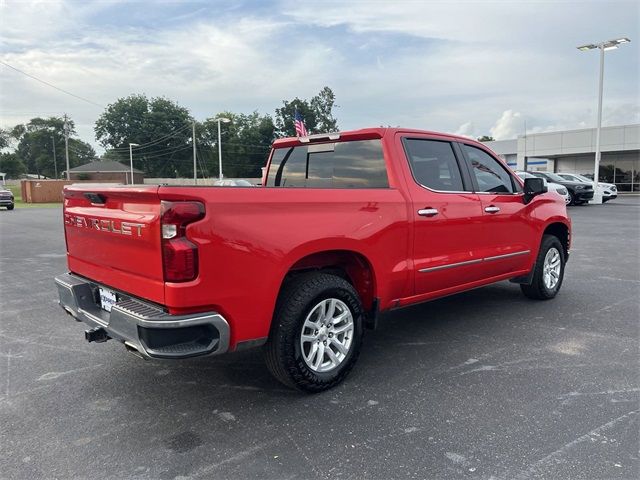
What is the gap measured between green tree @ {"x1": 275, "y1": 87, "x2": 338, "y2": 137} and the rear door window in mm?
80979

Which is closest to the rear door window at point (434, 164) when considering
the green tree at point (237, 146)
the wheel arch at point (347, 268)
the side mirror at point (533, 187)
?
the wheel arch at point (347, 268)

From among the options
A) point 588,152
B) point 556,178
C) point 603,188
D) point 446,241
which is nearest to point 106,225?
point 446,241

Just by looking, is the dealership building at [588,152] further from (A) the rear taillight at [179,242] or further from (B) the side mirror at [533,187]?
(A) the rear taillight at [179,242]

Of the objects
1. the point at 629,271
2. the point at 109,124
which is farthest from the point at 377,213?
the point at 109,124

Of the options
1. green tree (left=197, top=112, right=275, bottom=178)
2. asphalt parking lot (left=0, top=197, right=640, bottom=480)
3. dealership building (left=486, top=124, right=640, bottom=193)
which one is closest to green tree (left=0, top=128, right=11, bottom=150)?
green tree (left=197, top=112, right=275, bottom=178)

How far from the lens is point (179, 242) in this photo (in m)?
2.83

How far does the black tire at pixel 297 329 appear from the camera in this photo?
331cm

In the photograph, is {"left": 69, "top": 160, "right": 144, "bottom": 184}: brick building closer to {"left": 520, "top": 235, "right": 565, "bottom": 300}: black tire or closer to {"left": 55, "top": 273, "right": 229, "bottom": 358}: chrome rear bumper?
{"left": 520, "top": 235, "right": 565, "bottom": 300}: black tire

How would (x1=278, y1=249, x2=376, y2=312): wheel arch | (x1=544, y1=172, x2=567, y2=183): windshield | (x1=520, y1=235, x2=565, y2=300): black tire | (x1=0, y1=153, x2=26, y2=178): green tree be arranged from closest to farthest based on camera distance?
(x1=278, y1=249, x2=376, y2=312): wheel arch < (x1=520, y1=235, x2=565, y2=300): black tire < (x1=544, y1=172, x2=567, y2=183): windshield < (x1=0, y1=153, x2=26, y2=178): green tree

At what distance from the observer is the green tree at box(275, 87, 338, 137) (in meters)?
84.6

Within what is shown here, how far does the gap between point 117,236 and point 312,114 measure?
8510 centimetres

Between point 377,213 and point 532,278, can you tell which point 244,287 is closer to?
point 377,213

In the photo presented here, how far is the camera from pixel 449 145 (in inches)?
189

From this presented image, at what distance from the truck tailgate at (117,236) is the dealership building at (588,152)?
34743 millimetres
